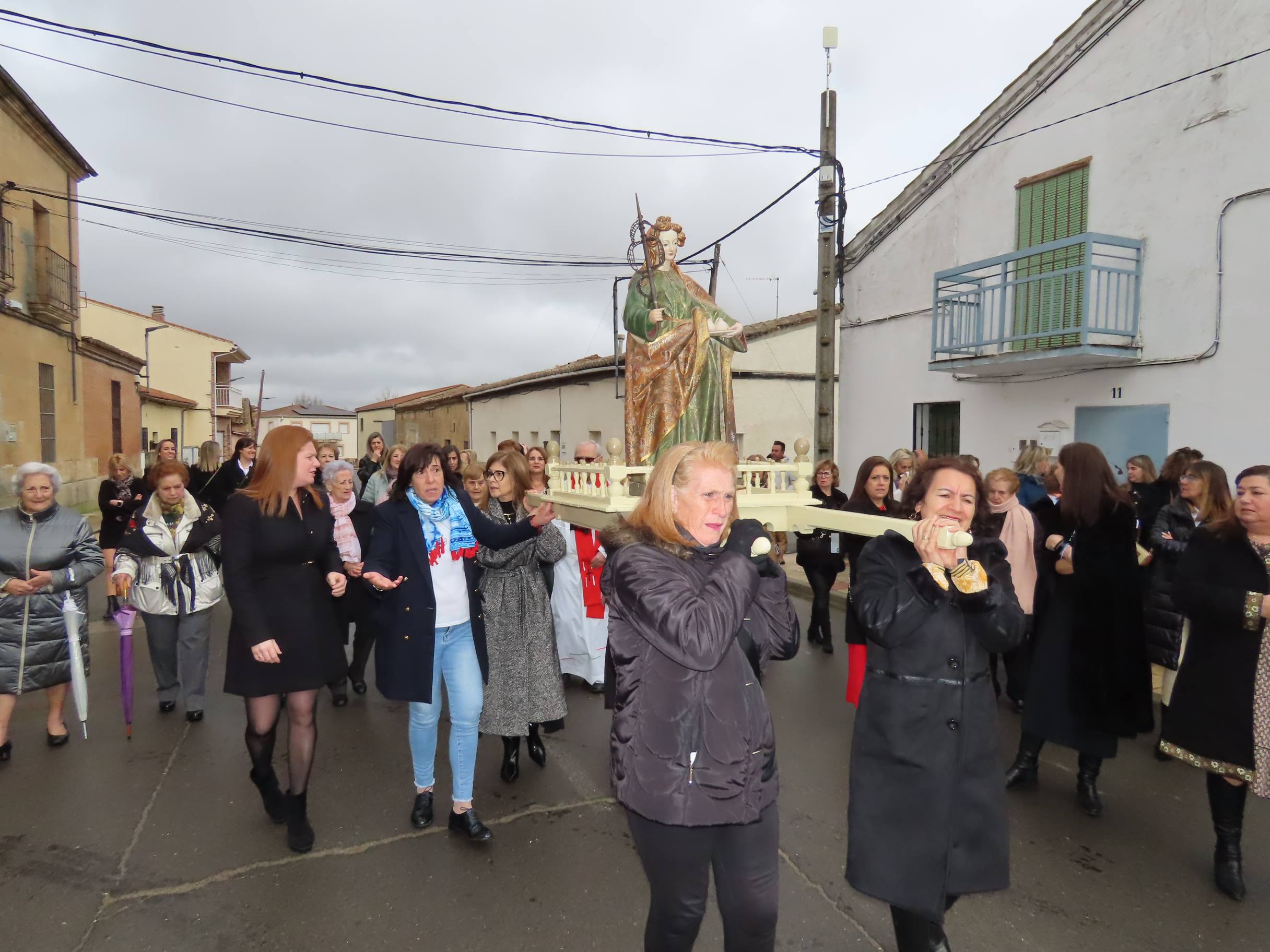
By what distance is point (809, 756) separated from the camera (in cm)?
461

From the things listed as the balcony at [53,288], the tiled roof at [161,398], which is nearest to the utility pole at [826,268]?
the balcony at [53,288]

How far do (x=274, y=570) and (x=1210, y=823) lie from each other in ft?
14.8

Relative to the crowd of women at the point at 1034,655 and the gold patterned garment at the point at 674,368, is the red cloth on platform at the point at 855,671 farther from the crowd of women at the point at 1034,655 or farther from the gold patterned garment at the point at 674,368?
the gold patterned garment at the point at 674,368

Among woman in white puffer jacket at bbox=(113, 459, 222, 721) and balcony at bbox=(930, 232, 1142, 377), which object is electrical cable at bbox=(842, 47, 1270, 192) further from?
woman in white puffer jacket at bbox=(113, 459, 222, 721)

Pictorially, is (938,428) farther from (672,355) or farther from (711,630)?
(711,630)

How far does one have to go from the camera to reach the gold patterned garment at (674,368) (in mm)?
4926

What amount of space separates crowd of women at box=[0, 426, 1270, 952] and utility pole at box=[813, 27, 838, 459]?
3.92 meters

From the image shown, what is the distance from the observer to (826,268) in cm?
1020

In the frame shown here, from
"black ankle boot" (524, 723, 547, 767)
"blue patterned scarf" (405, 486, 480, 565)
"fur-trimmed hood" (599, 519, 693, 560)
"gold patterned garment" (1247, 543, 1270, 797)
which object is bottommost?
"black ankle boot" (524, 723, 547, 767)

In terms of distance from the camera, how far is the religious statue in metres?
4.93

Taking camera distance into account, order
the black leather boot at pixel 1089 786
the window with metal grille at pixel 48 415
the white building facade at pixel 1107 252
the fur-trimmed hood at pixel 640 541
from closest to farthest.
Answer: the fur-trimmed hood at pixel 640 541, the black leather boot at pixel 1089 786, the white building facade at pixel 1107 252, the window with metal grille at pixel 48 415

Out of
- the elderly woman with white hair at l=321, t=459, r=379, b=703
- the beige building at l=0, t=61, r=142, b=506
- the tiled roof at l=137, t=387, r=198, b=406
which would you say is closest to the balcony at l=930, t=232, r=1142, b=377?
the elderly woman with white hair at l=321, t=459, r=379, b=703

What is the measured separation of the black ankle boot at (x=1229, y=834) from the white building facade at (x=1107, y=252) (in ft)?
21.1

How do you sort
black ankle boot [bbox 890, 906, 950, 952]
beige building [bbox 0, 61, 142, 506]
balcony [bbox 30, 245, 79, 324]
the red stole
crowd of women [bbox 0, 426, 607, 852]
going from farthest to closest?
balcony [bbox 30, 245, 79, 324], beige building [bbox 0, 61, 142, 506], the red stole, crowd of women [bbox 0, 426, 607, 852], black ankle boot [bbox 890, 906, 950, 952]
